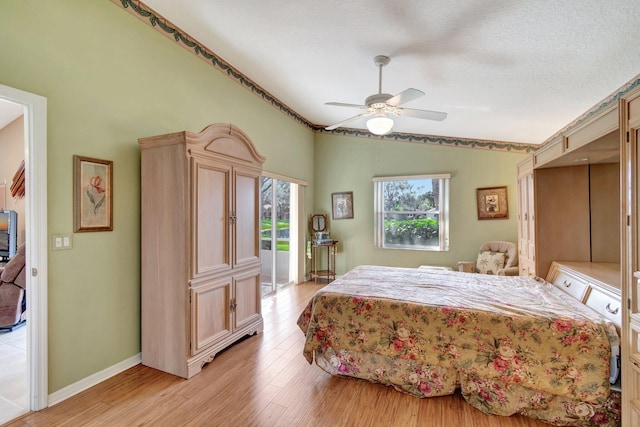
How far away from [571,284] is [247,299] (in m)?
3.03

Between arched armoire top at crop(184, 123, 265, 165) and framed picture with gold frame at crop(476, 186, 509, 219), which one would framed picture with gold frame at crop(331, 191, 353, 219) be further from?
arched armoire top at crop(184, 123, 265, 165)

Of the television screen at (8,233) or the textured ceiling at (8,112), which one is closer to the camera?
the textured ceiling at (8,112)

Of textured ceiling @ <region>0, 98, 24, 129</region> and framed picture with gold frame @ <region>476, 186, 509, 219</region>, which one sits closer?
textured ceiling @ <region>0, 98, 24, 129</region>

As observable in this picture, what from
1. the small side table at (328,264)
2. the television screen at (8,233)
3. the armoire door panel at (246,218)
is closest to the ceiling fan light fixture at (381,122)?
the armoire door panel at (246,218)

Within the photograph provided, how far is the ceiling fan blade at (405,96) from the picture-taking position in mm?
2389

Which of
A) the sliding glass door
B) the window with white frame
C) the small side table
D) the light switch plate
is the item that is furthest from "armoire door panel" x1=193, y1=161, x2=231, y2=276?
the window with white frame

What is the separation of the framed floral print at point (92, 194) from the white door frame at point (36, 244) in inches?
8.7

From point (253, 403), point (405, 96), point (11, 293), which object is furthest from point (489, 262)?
point (11, 293)

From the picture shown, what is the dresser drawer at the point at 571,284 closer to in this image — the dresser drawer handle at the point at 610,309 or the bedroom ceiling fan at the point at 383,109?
the dresser drawer handle at the point at 610,309

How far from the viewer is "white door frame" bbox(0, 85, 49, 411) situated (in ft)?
6.50

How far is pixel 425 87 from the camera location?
328cm

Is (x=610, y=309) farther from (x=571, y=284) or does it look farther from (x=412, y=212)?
(x=412, y=212)

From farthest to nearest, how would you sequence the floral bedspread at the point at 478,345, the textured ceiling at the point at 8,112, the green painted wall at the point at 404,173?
the green painted wall at the point at 404,173 < the textured ceiling at the point at 8,112 < the floral bedspread at the point at 478,345

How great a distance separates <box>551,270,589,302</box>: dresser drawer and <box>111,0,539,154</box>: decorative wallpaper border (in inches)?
111
